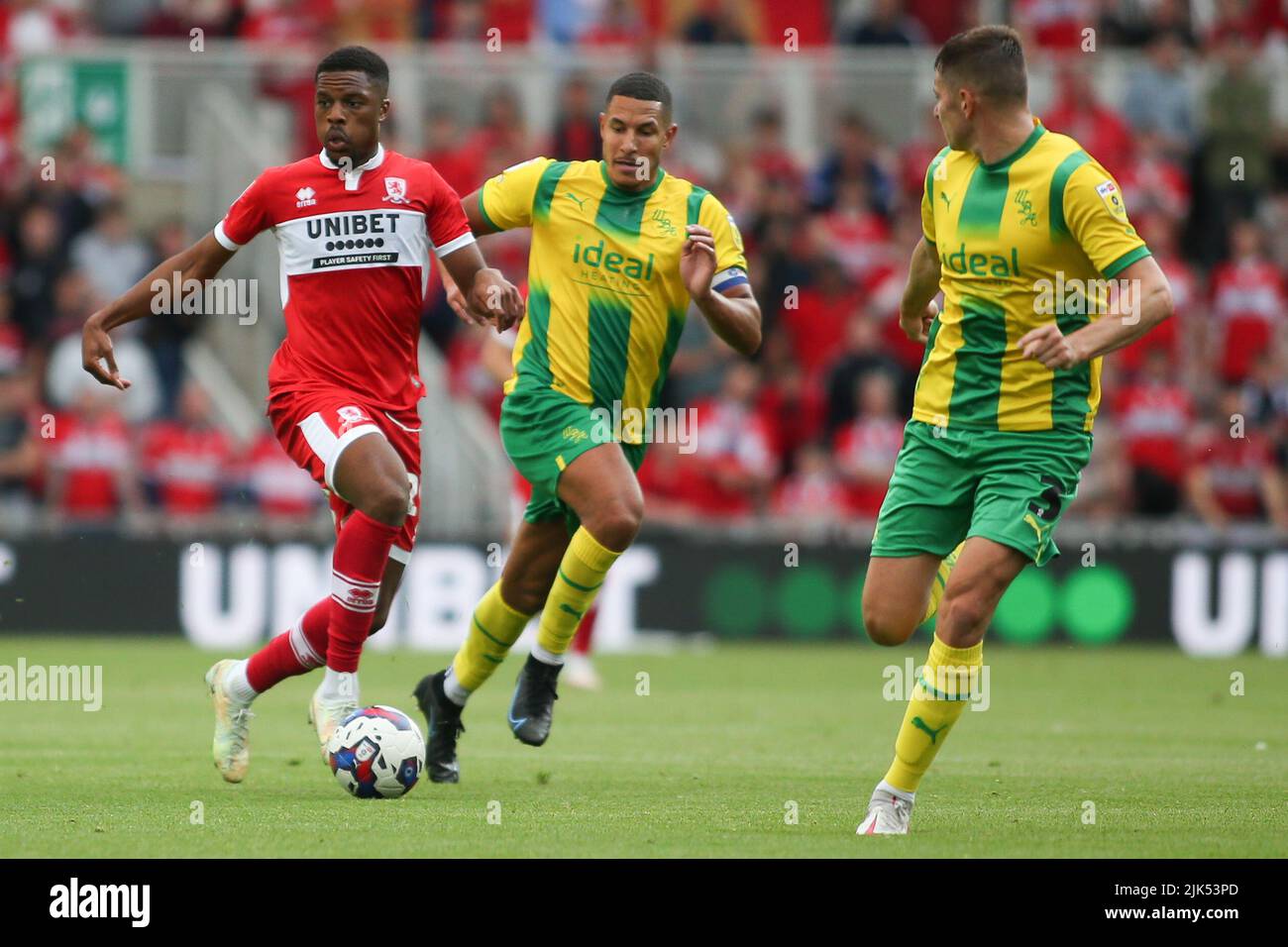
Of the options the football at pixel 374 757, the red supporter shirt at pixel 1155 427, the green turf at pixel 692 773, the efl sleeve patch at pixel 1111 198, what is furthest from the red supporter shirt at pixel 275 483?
the efl sleeve patch at pixel 1111 198

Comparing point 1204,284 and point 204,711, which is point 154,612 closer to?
point 204,711

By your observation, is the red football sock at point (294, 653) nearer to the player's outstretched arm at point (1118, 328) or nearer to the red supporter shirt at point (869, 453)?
the player's outstretched arm at point (1118, 328)

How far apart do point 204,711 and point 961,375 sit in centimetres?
563

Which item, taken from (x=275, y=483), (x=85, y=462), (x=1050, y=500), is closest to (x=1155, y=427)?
(x=275, y=483)

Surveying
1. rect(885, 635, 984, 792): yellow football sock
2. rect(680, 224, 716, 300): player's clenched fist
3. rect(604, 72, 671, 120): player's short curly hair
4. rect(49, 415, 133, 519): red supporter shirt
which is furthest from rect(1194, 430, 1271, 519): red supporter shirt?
rect(885, 635, 984, 792): yellow football sock

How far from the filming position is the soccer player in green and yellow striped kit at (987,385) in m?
7.28

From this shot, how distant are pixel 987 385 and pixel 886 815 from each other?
62.1 inches

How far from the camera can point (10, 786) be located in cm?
826

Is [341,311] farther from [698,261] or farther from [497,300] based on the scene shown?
[698,261]

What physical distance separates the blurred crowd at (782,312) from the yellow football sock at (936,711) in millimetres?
9993

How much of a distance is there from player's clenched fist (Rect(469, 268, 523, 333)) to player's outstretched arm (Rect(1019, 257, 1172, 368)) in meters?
2.27

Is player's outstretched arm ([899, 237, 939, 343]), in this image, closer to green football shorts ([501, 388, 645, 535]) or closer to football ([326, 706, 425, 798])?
green football shorts ([501, 388, 645, 535])

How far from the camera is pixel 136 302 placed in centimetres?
860

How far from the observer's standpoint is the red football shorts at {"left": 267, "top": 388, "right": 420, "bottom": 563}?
829 centimetres
